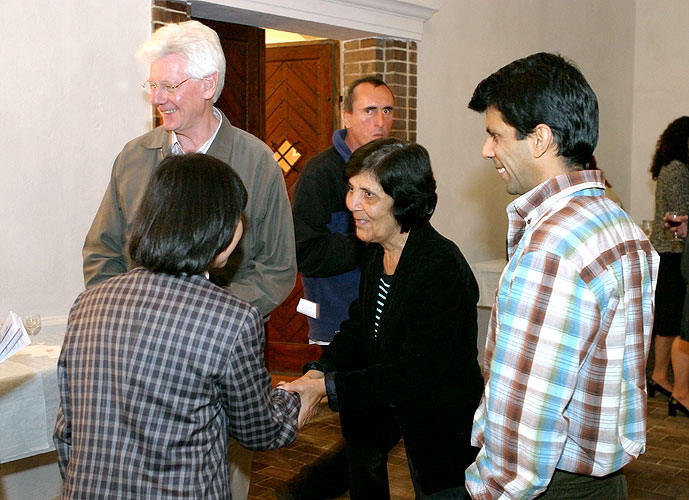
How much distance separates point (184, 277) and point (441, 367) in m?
1.01

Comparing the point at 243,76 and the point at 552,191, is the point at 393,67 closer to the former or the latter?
the point at 243,76

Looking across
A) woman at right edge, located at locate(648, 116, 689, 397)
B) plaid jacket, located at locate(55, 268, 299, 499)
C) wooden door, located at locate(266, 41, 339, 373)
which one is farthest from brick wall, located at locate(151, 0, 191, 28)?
woman at right edge, located at locate(648, 116, 689, 397)

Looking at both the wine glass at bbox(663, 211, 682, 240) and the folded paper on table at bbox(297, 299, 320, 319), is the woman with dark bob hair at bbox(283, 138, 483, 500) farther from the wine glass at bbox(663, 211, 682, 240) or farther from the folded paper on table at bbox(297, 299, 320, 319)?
the wine glass at bbox(663, 211, 682, 240)

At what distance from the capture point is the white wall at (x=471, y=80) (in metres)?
6.50

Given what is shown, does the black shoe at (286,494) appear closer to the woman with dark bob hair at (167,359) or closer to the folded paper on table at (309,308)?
the folded paper on table at (309,308)

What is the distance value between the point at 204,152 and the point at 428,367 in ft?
3.85

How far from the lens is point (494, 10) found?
7.02m

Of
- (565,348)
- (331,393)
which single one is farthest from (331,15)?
(565,348)

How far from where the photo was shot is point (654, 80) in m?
9.37

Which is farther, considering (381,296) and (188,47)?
(188,47)

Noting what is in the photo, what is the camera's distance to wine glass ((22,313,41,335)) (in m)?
3.62

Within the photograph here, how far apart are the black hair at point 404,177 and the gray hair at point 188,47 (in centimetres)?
69

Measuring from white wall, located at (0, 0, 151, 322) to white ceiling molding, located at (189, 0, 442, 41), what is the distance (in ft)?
2.19

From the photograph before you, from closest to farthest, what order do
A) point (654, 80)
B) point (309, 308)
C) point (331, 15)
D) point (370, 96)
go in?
point (309, 308)
point (370, 96)
point (331, 15)
point (654, 80)
